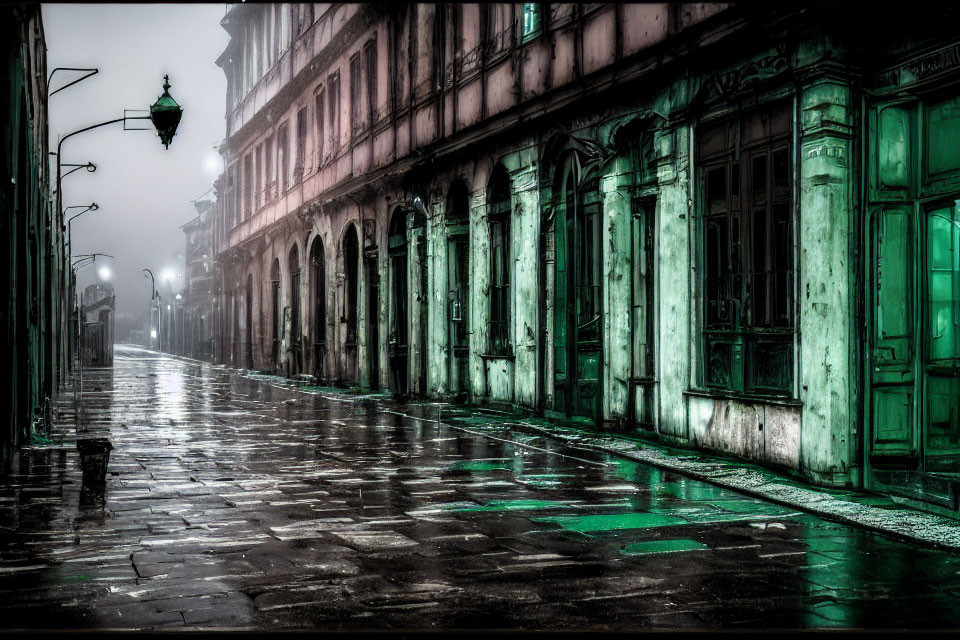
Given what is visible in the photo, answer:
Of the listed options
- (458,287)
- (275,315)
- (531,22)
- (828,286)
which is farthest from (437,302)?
(275,315)

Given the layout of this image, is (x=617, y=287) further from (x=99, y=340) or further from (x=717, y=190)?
(x=99, y=340)

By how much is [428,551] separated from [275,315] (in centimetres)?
3154

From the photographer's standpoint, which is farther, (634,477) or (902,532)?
(634,477)

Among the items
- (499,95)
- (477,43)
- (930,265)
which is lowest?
(930,265)

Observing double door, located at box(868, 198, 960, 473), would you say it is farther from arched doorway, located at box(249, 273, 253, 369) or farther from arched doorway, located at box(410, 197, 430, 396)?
arched doorway, located at box(249, 273, 253, 369)

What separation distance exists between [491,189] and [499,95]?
1718 millimetres

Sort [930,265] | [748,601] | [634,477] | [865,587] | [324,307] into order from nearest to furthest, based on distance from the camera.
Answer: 1. [748,601]
2. [865,587]
3. [930,265]
4. [634,477]
5. [324,307]

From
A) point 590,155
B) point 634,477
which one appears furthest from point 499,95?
point 634,477

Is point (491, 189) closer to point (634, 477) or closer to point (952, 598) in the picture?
point (634, 477)

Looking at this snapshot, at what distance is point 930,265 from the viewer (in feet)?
30.3

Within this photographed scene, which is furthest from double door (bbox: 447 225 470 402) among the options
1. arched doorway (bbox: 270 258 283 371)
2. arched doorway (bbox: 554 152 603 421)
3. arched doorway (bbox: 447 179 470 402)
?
arched doorway (bbox: 270 258 283 371)

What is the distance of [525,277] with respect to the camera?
17.4 m

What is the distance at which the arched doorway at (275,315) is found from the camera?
1433 inches

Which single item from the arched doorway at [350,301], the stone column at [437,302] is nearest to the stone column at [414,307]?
the stone column at [437,302]
